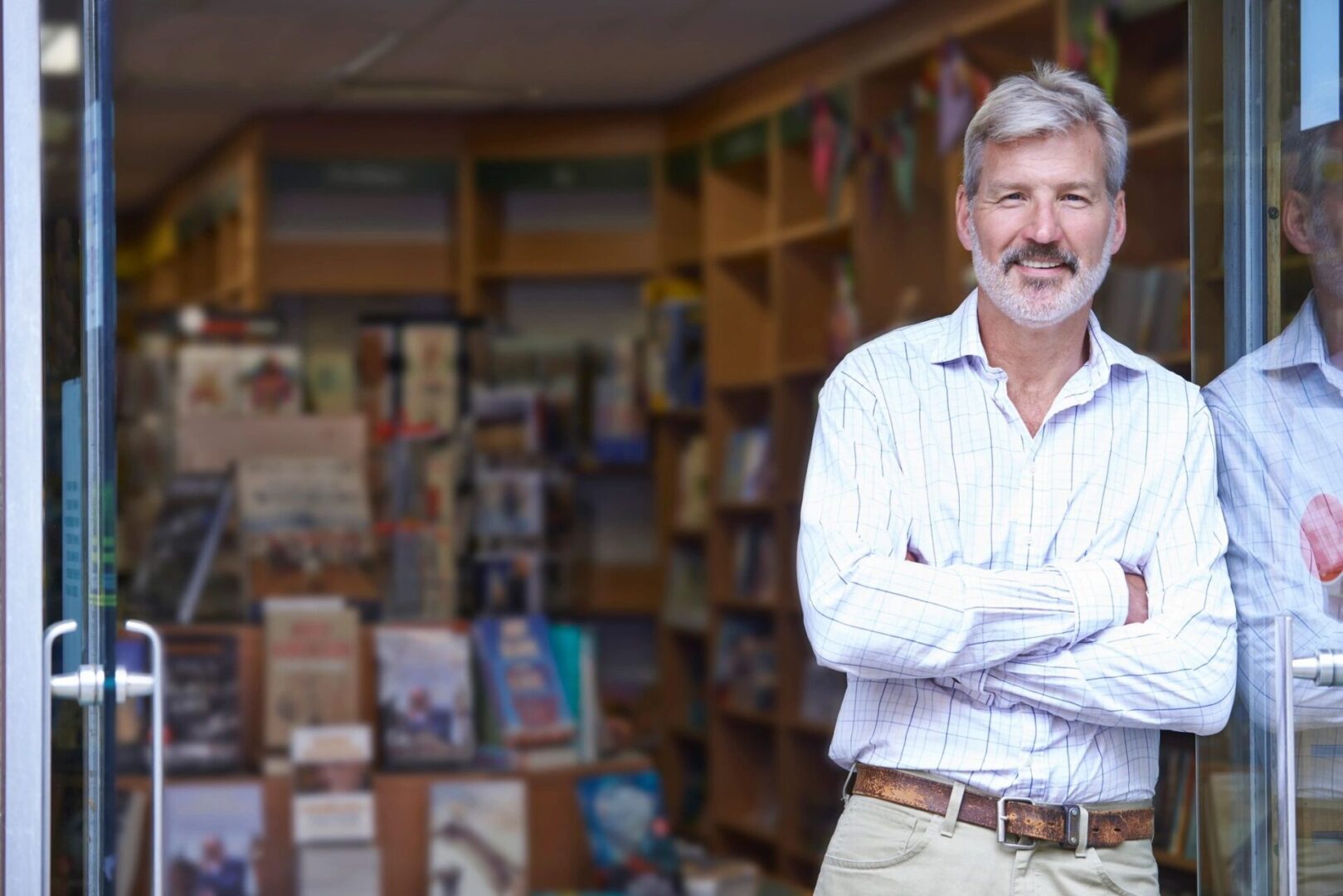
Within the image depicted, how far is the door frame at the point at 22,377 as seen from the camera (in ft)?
6.79

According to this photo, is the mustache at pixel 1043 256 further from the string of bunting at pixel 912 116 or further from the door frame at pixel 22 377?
the string of bunting at pixel 912 116

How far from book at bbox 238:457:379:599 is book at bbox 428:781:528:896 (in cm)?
61

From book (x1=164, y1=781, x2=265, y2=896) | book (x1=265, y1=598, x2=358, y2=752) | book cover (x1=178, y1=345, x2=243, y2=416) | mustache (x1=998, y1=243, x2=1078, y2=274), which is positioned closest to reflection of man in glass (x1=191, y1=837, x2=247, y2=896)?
book (x1=164, y1=781, x2=265, y2=896)

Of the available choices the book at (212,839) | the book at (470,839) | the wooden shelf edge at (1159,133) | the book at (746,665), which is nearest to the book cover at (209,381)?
the book at (212,839)

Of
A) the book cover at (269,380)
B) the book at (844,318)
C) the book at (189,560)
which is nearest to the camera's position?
the book at (189,560)

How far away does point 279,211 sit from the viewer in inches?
328

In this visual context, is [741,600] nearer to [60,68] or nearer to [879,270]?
[879,270]

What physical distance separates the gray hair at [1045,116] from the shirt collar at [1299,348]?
27cm

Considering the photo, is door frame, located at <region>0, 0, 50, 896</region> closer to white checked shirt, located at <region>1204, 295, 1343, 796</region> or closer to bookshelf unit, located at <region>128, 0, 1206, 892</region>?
white checked shirt, located at <region>1204, 295, 1343, 796</region>

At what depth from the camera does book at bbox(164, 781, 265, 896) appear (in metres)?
4.44

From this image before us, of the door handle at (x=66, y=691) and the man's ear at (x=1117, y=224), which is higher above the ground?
the man's ear at (x=1117, y=224)

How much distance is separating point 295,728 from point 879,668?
281 centimetres

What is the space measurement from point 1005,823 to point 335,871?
2.75 meters

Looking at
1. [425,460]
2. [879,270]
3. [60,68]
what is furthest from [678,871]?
[60,68]
